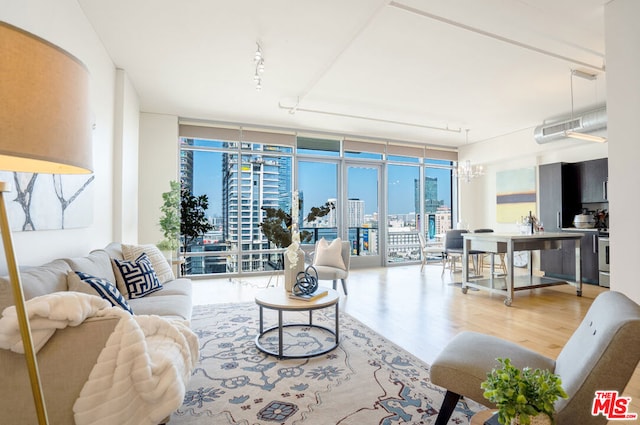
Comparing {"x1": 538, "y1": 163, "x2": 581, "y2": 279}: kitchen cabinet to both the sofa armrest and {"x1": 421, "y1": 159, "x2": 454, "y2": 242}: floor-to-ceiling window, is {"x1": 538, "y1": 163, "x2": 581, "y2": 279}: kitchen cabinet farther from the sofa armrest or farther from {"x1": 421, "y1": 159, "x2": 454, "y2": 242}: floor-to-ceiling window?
the sofa armrest

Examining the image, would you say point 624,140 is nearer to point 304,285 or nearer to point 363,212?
point 304,285

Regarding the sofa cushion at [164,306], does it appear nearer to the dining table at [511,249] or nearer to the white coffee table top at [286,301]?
the white coffee table top at [286,301]

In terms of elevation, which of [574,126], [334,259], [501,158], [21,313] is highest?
[574,126]

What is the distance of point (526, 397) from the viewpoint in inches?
38.8

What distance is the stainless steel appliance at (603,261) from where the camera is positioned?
5332 mm

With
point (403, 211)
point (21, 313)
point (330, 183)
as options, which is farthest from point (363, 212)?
point (21, 313)

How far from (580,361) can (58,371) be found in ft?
6.74

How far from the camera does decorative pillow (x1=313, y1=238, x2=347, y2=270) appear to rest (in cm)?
479

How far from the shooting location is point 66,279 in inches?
76.7

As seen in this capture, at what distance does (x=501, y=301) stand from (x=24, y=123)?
17.0 feet

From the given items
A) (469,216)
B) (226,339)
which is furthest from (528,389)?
(469,216)

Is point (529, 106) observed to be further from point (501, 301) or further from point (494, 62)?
point (501, 301)

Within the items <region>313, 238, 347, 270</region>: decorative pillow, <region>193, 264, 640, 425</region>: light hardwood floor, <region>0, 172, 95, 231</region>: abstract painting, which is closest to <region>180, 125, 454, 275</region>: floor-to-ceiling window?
<region>193, 264, 640, 425</region>: light hardwood floor

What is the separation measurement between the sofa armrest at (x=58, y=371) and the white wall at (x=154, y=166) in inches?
184
